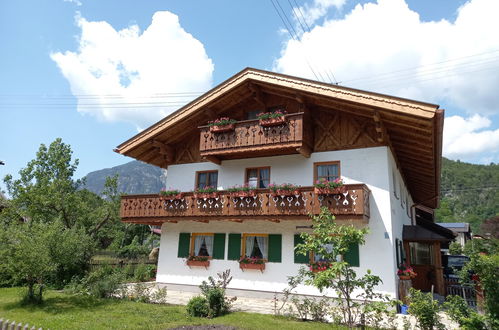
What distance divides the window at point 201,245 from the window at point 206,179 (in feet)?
7.88

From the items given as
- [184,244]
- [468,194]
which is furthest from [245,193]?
[468,194]

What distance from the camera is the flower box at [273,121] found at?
14199mm

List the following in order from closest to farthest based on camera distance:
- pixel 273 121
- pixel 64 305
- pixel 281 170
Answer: pixel 64 305, pixel 273 121, pixel 281 170

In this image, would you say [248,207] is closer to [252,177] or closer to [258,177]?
[258,177]

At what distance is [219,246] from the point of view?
50.8ft

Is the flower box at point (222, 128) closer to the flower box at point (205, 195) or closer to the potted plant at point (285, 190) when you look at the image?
the flower box at point (205, 195)

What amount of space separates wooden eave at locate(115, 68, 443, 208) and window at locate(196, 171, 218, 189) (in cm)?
202

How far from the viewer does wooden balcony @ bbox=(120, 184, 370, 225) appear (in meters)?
12.4

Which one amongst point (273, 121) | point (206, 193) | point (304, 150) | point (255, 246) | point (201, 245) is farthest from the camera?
point (201, 245)

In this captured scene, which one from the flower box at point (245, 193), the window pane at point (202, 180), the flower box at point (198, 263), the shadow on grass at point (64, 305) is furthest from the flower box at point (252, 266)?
the shadow on grass at point (64, 305)

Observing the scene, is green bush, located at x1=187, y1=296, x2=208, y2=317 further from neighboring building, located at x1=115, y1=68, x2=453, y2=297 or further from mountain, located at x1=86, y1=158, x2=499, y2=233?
mountain, located at x1=86, y1=158, x2=499, y2=233

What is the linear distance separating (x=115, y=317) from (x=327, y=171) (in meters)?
9.39

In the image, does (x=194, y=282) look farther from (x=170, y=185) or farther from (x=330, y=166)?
(x=330, y=166)

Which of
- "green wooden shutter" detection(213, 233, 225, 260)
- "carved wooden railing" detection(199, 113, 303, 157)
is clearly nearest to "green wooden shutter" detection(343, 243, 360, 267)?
"carved wooden railing" detection(199, 113, 303, 157)
